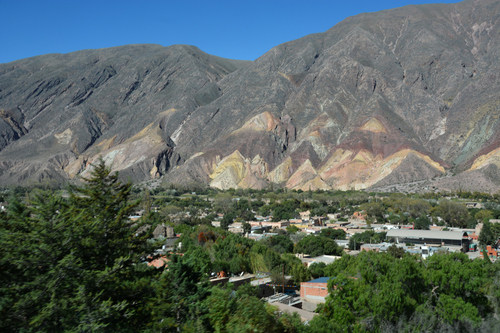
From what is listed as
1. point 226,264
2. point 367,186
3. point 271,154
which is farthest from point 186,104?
point 226,264

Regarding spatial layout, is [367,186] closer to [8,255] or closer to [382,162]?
[382,162]

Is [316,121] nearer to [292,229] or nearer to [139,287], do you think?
[292,229]

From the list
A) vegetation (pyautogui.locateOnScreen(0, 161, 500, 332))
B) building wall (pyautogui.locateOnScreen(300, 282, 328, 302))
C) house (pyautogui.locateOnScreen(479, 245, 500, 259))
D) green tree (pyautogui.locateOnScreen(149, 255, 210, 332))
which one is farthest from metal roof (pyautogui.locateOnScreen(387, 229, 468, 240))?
green tree (pyautogui.locateOnScreen(149, 255, 210, 332))

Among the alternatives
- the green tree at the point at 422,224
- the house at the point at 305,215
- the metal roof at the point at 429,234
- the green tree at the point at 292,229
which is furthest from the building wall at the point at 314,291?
the house at the point at 305,215

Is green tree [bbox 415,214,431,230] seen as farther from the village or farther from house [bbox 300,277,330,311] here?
house [bbox 300,277,330,311]

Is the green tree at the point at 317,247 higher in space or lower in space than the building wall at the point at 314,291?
higher

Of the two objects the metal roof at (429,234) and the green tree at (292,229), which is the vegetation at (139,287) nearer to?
the metal roof at (429,234)

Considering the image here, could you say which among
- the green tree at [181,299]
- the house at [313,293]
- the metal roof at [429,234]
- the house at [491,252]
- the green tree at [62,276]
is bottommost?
the house at [491,252]

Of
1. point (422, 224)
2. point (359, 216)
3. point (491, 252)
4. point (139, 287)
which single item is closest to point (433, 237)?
point (491, 252)
